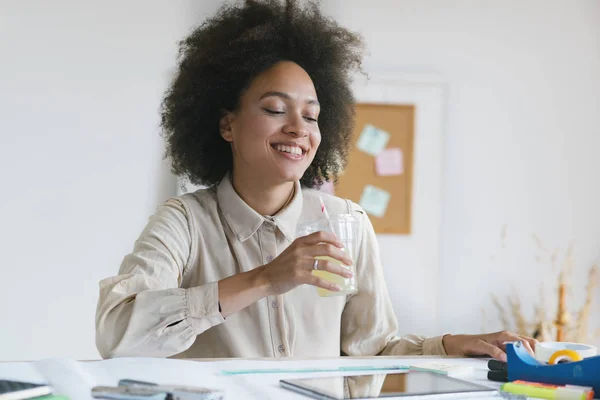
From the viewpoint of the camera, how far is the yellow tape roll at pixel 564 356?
1267mm

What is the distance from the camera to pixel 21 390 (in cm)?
100

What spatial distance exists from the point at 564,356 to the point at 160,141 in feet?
8.24

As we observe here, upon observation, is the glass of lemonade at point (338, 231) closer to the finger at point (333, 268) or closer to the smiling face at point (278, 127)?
the finger at point (333, 268)

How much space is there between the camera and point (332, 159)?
2.18 m

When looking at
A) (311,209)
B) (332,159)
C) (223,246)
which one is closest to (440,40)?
(332,159)

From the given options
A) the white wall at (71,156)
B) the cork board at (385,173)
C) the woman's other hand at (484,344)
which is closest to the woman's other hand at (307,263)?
the woman's other hand at (484,344)

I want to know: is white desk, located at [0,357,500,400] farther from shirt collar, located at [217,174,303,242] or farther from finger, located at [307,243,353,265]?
shirt collar, located at [217,174,303,242]

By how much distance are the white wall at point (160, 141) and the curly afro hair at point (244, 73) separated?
1361mm

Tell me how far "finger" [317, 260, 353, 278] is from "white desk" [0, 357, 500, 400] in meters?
0.17

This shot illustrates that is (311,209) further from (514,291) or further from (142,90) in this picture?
(514,291)

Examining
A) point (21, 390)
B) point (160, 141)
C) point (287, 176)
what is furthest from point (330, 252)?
point (160, 141)

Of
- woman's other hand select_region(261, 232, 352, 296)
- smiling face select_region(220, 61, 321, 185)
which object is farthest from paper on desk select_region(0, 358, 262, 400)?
smiling face select_region(220, 61, 321, 185)

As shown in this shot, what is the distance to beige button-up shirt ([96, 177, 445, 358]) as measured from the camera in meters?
1.62

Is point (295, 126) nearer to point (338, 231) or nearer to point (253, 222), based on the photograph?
point (253, 222)
